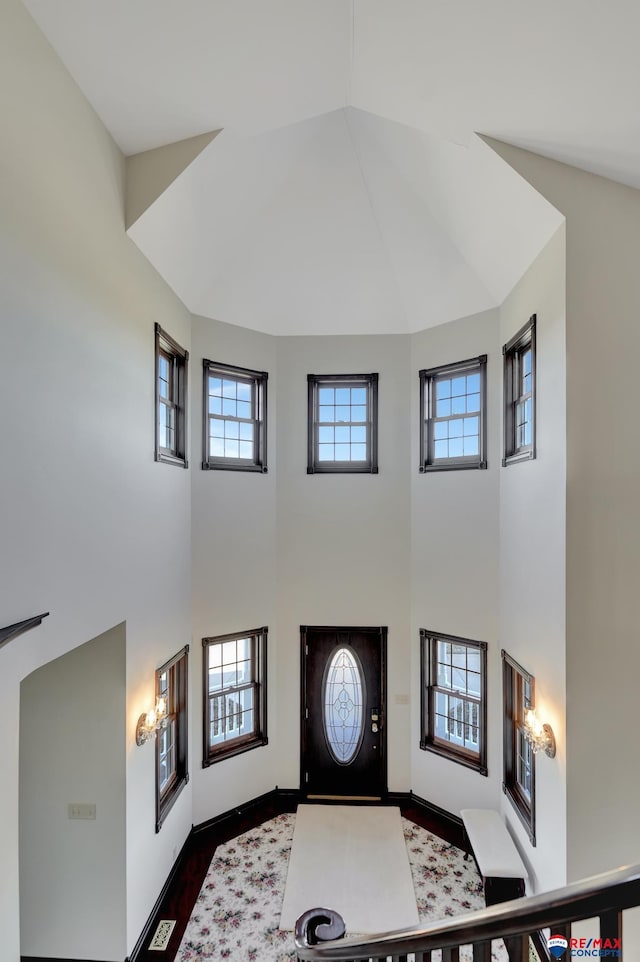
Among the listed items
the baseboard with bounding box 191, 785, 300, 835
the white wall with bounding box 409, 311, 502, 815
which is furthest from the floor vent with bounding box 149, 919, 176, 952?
the white wall with bounding box 409, 311, 502, 815

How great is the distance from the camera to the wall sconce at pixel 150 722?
4.25m

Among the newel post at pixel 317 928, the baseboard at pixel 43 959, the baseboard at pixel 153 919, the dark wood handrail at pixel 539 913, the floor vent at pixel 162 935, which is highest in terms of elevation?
the dark wood handrail at pixel 539 913

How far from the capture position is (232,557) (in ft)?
19.8

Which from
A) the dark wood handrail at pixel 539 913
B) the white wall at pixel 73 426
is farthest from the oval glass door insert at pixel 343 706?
the dark wood handrail at pixel 539 913

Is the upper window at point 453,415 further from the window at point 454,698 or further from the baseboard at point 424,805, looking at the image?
the baseboard at point 424,805

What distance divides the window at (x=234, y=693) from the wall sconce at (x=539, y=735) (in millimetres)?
3122

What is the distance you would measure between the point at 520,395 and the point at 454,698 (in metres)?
3.47

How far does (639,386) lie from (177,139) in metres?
3.98

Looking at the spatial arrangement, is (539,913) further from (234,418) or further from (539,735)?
(234,418)

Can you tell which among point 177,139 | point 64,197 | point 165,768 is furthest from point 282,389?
point 165,768

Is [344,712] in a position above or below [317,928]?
below

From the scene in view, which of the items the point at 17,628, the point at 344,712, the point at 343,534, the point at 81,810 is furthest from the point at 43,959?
the point at 343,534

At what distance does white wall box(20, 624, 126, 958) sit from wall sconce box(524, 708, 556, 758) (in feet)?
10.5

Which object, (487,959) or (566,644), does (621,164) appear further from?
(487,959)
